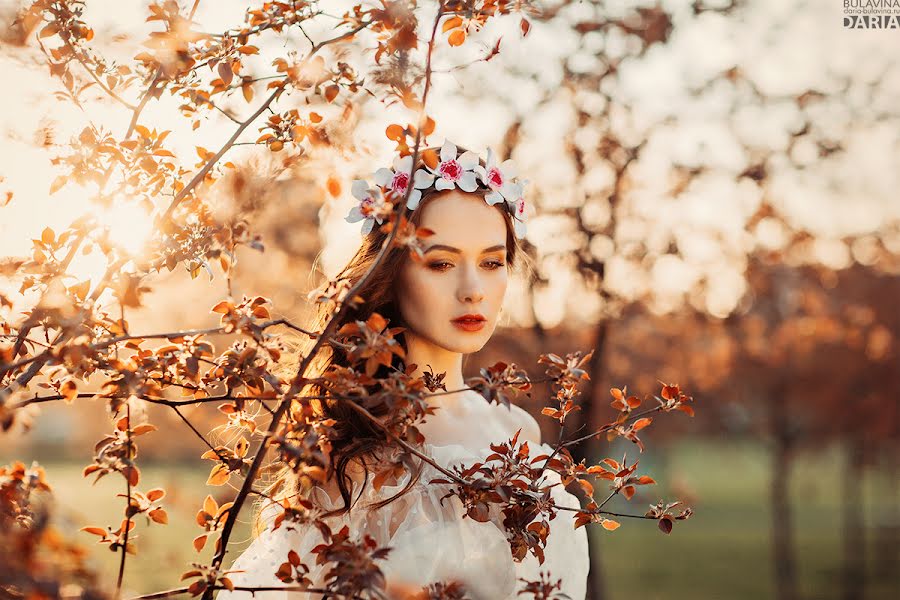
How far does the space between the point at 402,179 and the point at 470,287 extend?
40 centimetres

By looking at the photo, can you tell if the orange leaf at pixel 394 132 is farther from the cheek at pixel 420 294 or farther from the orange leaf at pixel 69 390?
the cheek at pixel 420 294

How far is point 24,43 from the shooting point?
6.66 feet

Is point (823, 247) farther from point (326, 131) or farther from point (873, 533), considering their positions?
point (873, 533)

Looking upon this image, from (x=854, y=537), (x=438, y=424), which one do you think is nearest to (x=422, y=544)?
(x=438, y=424)

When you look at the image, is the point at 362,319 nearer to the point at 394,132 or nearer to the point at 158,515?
the point at 158,515

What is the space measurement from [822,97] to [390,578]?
5149 millimetres

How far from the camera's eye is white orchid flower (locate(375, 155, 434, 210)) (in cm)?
270

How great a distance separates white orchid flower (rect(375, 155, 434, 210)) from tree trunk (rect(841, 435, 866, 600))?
11.1 m

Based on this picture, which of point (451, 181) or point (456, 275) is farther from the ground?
point (451, 181)

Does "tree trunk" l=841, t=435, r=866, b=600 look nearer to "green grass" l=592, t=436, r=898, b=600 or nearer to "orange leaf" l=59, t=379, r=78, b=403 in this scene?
"green grass" l=592, t=436, r=898, b=600

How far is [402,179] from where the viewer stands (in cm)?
278

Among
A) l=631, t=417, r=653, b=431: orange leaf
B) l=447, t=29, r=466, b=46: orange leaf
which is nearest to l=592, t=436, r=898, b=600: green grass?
l=631, t=417, r=653, b=431: orange leaf

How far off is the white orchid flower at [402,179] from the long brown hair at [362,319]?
3 centimetres

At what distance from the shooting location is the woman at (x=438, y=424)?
242cm
